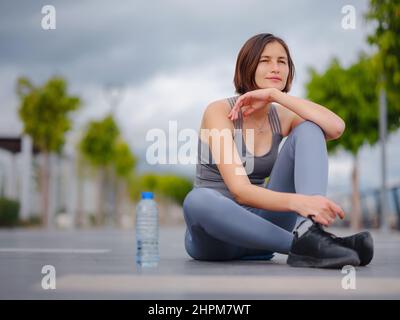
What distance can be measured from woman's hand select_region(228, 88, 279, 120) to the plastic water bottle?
72 centimetres

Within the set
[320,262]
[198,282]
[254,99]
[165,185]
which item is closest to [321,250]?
[320,262]

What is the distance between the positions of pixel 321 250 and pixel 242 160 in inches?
27.3

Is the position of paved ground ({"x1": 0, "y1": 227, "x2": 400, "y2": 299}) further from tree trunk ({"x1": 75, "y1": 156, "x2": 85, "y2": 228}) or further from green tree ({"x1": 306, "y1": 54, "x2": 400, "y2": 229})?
tree trunk ({"x1": 75, "y1": 156, "x2": 85, "y2": 228})

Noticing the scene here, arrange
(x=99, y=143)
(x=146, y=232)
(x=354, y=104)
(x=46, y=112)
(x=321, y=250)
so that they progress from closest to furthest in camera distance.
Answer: (x=321, y=250) < (x=146, y=232) < (x=46, y=112) < (x=354, y=104) < (x=99, y=143)

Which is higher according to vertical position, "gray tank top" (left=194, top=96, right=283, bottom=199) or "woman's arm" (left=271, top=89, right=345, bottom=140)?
"woman's arm" (left=271, top=89, right=345, bottom=140)

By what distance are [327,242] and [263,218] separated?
0.53 meters

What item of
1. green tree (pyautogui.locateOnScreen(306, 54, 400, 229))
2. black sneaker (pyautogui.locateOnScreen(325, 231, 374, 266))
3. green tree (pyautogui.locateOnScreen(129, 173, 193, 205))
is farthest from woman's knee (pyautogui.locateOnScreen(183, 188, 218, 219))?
green tree (pyautogui.locateOnScreen(129, 173, 193, 205))

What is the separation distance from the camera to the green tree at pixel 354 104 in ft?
76.9

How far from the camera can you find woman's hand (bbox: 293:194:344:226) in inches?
129

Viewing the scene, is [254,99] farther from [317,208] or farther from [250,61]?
[317,208]

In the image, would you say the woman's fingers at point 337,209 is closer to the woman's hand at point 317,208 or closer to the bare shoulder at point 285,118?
the woman's hand at point 317,208

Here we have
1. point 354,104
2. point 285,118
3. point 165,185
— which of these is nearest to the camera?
point 285,118

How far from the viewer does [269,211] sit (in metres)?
3.85
